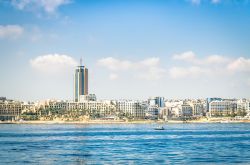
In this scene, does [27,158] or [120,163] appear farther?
[27,158]

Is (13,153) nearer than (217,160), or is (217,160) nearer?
(217,160)

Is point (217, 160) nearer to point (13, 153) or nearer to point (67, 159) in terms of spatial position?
point (67, 159)

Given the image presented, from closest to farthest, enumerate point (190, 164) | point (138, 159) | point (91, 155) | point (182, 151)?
point (190, 164) → point (138, 159) → point (91, 155) → point (182, 151)

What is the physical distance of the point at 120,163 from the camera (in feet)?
150

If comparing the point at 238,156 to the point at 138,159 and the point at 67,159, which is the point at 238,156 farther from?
the point at 67,159

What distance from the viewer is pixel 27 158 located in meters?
49.6

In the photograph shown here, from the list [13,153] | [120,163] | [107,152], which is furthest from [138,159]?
[13,153]

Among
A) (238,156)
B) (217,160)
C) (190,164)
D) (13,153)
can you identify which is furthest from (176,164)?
(13,153)

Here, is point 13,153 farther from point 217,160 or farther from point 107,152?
point 217,160

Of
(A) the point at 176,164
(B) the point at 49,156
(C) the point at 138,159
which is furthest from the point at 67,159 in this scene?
(A) the point at 176,164

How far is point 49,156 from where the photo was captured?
5169 centimetres

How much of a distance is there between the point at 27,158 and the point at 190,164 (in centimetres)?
1445

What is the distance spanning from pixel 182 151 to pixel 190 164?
12.3m

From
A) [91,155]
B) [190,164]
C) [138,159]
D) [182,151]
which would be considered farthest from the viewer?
[182,151]
